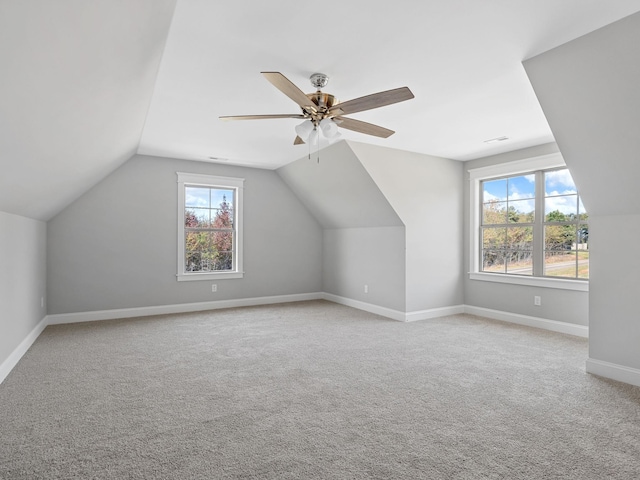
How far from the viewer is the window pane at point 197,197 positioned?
231 inches

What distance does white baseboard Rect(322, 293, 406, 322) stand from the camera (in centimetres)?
520

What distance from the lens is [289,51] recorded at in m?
2.44

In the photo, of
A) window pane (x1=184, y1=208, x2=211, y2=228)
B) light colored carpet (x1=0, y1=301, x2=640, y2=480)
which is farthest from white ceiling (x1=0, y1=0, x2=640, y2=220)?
window pane (x1=184, y1=208, x2=211, y2=228)

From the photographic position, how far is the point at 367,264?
5.87 metres

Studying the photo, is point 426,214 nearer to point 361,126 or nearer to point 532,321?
point 532,321

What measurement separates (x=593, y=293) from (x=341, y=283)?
387 cm

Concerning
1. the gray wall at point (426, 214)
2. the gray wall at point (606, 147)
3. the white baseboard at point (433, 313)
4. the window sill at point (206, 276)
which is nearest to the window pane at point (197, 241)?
the window sill at point (206, 276)

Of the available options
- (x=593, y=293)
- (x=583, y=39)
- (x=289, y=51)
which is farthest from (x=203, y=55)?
(x=593, y=293)

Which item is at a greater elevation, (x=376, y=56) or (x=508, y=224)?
(x=376, y=56)

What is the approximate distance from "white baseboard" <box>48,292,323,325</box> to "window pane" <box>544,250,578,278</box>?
3.78m

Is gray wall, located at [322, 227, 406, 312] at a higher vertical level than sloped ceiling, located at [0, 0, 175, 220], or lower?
lower

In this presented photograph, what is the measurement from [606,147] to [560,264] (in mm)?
2360

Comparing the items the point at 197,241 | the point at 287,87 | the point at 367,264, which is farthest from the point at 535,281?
the point at 197,241

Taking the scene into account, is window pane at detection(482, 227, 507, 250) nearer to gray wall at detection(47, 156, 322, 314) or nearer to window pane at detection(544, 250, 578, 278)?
window pane at detection(544, 250, 578, 278)
